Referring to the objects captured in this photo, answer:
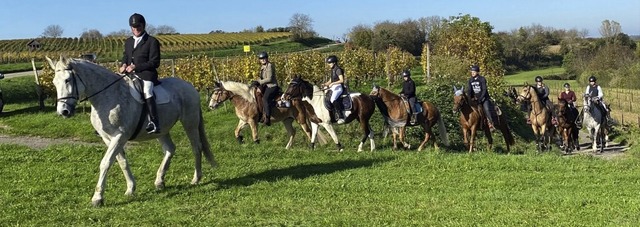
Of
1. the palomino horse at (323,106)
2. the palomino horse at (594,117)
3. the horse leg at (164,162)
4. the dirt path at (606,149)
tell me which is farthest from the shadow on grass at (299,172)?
the palomino horse at (594,117)

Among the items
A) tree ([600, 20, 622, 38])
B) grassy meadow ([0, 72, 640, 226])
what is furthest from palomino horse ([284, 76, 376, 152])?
tree ([600, 20, 622, 38])

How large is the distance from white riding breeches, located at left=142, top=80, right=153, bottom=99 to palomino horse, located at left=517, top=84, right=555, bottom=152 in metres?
14.1

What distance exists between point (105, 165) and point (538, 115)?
15.6 meters

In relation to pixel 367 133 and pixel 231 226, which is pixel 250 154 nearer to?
pixel 367 133

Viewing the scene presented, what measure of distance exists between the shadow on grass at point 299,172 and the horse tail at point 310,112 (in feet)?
14.1

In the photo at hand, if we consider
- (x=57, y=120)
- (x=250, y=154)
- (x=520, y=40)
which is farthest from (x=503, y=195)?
(x=520, y=40)

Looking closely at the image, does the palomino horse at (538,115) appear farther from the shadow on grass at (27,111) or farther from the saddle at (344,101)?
the shadow on grass at (27,111)

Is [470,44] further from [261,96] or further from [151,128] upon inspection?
[151,128]

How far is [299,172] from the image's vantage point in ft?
32.7

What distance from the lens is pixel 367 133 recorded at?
15.2m

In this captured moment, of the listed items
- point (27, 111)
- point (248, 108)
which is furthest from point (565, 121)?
point (27, 111)

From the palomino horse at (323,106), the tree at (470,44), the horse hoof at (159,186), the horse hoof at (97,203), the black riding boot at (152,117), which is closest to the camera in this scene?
the horse hoof at (97,203)

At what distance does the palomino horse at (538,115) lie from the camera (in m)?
19.0

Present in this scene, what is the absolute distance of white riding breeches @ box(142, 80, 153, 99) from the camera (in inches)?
319
